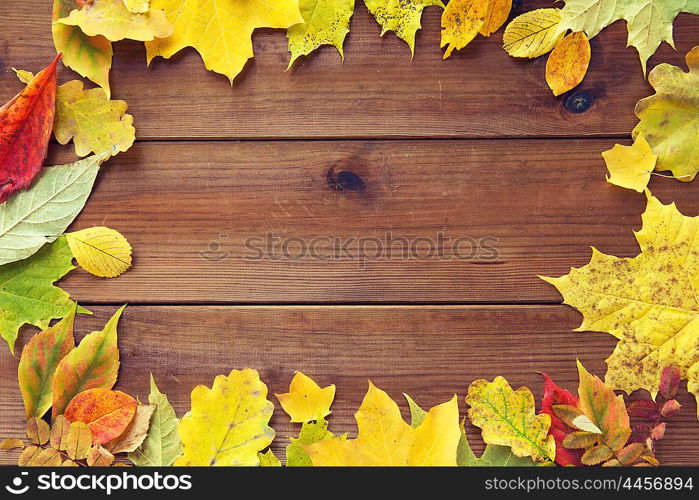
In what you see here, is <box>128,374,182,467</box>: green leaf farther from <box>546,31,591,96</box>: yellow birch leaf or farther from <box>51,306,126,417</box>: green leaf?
<box>546,31,591,96</box>: yellow birch leaf

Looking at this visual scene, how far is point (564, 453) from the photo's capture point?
0.72 metres

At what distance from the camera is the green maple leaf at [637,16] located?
2.37 ft

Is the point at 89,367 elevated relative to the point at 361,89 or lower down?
lower down

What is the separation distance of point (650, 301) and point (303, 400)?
0.43 metres

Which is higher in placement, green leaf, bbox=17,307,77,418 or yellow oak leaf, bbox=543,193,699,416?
yellow oak leaf, bbox=543,193,699,416

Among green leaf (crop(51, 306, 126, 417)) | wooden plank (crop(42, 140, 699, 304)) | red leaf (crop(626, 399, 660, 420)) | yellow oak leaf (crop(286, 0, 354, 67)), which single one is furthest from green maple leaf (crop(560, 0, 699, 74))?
green leaf (crop(51, 306, 126, 417))

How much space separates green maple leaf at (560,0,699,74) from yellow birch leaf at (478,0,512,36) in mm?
67

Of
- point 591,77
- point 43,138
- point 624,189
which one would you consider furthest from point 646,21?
point 43,138

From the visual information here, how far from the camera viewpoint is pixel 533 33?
739 millimetres

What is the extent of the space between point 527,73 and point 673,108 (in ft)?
0.59

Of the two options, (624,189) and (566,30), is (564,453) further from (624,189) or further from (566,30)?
(566,30)

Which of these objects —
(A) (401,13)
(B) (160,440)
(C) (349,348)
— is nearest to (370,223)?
(C) (349,348)

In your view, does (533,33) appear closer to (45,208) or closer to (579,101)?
(579,101)

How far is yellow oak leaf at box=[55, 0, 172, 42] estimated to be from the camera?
0.72 meters
